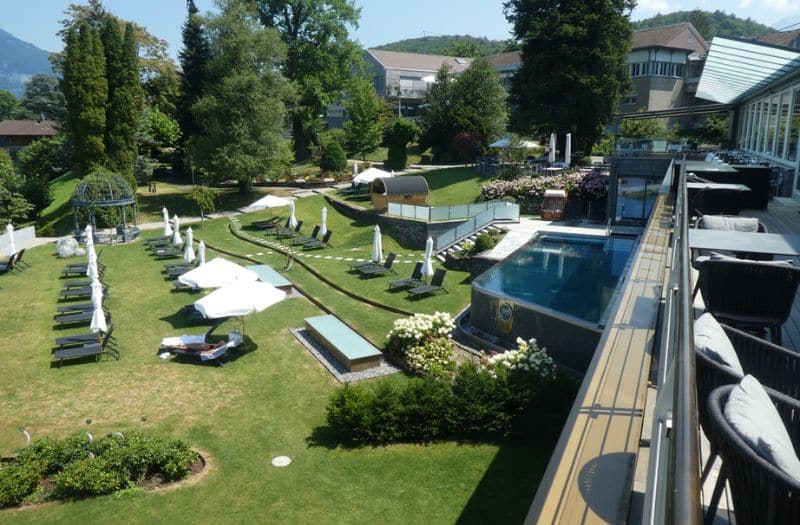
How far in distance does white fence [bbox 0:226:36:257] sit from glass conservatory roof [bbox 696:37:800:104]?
2869 cm

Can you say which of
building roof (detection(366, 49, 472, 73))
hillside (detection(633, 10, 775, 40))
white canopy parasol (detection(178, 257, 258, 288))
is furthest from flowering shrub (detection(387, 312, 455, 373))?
hillside (detection(633, 10, 775, 40))

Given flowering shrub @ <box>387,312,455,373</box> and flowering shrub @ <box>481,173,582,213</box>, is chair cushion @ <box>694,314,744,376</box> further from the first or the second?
flowering shrub @ <box>481,173,582,213</box>

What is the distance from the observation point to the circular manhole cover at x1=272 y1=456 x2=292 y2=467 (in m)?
10.2

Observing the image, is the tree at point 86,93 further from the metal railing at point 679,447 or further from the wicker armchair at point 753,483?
the wicker armchair at point 753,483

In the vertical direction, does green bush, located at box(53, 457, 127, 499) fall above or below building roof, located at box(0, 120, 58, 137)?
below

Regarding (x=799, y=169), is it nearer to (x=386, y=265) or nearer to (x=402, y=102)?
(x=386, y=265)

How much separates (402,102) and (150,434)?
65.5 m

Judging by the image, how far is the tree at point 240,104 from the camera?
36.5 metres

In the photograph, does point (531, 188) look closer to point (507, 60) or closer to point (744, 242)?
point (744, 242)

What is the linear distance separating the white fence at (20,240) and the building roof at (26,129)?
2136 inches

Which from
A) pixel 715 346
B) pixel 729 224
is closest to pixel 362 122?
pixel 729 224

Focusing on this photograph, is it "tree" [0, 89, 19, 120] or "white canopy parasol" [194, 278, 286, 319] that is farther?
"tree" [0, 89, 19, 120]

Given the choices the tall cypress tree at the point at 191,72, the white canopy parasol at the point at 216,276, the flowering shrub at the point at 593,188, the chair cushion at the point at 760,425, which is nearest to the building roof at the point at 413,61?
the tall cypress tree at the point at 191,72

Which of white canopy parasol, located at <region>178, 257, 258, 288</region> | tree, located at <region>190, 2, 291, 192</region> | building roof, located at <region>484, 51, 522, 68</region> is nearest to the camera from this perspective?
white canopy parasol, located at <region>178, 257, 258, 288</region>
